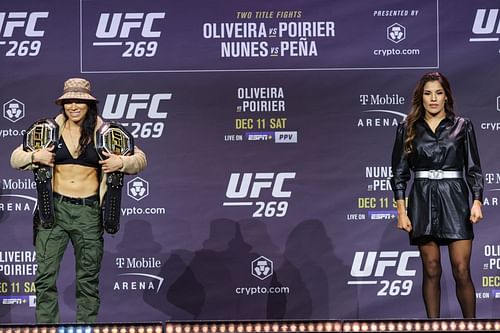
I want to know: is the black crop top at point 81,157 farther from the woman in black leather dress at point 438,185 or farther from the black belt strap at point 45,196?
the woman in black leather dress at point 438,185

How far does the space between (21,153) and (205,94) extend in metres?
1.87

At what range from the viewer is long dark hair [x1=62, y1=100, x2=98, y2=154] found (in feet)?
16.9

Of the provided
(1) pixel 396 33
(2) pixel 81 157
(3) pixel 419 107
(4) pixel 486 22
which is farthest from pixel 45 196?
(4) pixel 486 22

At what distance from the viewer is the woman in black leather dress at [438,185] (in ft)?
16.7

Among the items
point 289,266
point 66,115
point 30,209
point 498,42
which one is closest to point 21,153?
point 66,115

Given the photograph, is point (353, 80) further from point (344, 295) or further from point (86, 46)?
point (86, 46)

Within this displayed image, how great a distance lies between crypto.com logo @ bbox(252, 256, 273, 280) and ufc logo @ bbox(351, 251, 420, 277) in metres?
0.61

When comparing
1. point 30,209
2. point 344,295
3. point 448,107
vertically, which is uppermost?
point 448,107

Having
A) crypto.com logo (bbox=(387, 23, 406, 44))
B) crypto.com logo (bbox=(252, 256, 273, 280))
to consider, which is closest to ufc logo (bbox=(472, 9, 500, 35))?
crypto.com logo (bbox=(387, 23, 406, 44))

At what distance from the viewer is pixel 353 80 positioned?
657 cm

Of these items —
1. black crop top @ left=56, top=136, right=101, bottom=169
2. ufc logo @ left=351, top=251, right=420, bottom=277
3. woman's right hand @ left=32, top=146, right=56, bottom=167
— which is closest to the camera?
woman's right hand @ left=32, top=146, right=56, bottom=167

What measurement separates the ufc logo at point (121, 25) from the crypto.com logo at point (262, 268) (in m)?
1.85

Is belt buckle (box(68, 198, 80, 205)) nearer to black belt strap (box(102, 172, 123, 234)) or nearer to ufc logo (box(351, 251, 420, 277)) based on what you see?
black belt strap (box(102, 172, 123, 234))

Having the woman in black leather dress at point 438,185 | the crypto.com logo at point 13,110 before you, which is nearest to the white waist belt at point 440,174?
the woman in black leather dress at point 438,185
